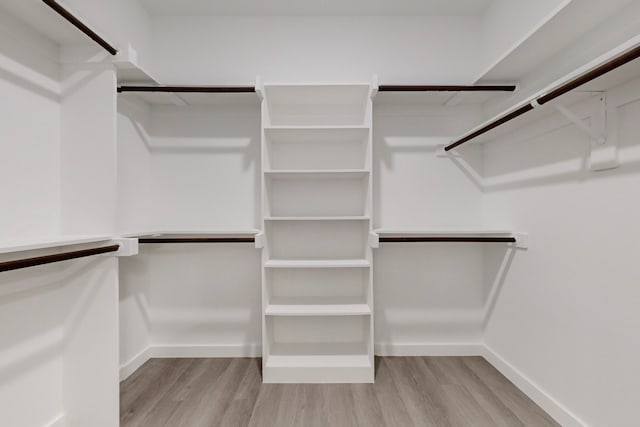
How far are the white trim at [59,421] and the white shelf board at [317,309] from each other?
3.43 feet

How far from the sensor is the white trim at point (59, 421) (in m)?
1.50

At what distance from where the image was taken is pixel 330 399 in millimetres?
1856

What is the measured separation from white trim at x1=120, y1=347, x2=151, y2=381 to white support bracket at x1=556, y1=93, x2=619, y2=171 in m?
2.72

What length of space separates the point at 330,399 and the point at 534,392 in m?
1.10

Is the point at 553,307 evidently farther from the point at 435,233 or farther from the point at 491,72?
the point at 491,72

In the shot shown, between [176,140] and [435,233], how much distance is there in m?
1.92

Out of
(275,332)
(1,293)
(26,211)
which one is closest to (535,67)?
(275,332)

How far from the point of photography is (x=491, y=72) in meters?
1.95

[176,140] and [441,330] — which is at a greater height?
[176,140]

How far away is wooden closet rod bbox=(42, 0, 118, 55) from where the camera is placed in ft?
3.92

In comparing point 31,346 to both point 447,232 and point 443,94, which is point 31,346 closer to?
point 447,232

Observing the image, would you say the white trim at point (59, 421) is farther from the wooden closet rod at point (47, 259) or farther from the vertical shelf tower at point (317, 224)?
the vertical shelf tower at point (317, 224)

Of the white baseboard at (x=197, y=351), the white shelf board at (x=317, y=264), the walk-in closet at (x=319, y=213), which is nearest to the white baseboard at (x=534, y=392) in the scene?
the walk-in closet at (x=319, y=213)

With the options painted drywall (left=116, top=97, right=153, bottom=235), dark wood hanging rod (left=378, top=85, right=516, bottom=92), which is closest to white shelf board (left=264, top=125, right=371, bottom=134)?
dark wood hanging rod (left=378, top=85, right=516, bottom=92)
